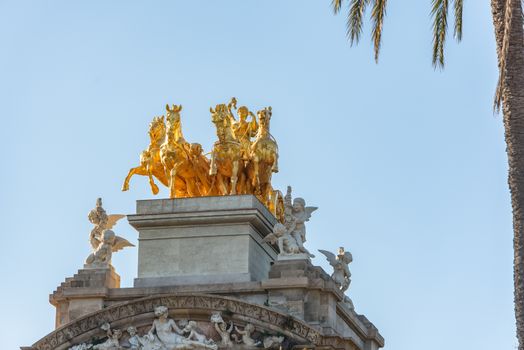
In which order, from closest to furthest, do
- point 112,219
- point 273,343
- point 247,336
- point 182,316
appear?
point 273,343
point 247,336
point 182,316
point 112,219

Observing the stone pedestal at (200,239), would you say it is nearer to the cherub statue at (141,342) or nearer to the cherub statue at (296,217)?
the cherub statue at (296,217)

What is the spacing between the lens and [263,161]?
3875 cm

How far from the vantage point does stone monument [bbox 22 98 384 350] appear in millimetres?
34906

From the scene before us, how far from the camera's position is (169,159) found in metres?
38.6

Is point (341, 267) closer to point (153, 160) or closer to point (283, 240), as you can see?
point (283, 240)

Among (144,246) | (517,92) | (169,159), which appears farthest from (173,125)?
(517,92)

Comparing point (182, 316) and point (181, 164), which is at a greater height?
point (181, 164)

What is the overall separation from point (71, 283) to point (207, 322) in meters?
3.99

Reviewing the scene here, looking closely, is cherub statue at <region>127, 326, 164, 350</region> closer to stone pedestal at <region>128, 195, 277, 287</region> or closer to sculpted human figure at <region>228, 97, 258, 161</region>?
stone pedestal at <region>128, 195, 277, 287</region>

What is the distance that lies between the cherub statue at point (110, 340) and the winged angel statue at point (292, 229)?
4527mm

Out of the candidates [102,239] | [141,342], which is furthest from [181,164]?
[141,342]

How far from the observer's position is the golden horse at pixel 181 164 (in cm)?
3859

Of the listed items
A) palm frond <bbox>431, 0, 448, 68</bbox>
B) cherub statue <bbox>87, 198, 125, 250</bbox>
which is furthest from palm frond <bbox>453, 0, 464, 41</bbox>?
cherub statue <bbox>87, 198, 125, 250</bbox>

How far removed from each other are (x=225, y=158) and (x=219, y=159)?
164 millimetres
